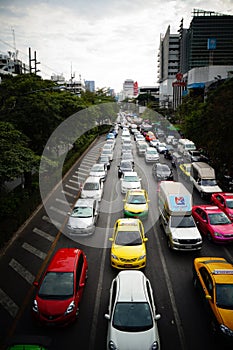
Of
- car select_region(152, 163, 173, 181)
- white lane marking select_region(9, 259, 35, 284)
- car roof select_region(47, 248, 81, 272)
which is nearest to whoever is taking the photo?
car roof select_region(47, 248, 81, 272)

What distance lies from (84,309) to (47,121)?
13447mm

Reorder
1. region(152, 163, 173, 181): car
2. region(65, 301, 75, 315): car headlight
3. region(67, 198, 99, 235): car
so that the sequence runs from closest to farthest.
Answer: region(65, 301, 75, 315): car headlight, region(67, 198, 99, 235): car, region(152, 163, 173, 181): car

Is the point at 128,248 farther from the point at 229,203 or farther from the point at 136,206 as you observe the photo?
the point at 229,203

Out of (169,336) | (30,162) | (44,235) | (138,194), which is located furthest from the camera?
(138,194)

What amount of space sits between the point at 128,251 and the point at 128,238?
2.87 ft

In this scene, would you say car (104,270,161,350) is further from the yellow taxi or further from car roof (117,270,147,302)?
the yellow taxi

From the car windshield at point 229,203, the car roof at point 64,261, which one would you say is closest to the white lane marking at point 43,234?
the car roof at point 64,261

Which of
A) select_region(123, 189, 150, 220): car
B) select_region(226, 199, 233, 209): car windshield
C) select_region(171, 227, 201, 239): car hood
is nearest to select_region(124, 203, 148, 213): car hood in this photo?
select_region(123, 189, 150, 220): car

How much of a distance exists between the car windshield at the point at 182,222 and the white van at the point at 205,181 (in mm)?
6772

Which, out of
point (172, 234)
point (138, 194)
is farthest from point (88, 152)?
point (172, 234)

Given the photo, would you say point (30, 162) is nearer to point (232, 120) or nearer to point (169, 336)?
point (169, 336)

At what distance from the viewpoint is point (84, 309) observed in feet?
31.0

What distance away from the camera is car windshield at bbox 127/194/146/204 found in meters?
17.1

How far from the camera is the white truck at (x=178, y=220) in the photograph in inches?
491
